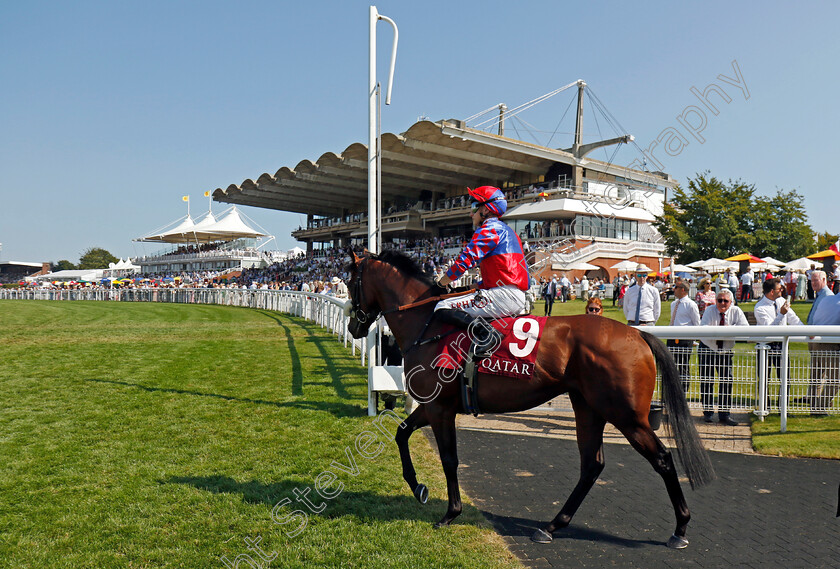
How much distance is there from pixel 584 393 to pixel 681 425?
0.66 m

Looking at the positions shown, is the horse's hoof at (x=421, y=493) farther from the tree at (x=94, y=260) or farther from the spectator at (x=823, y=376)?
the tree at (x=94, y=260)

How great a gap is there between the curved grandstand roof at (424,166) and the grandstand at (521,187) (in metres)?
0.07

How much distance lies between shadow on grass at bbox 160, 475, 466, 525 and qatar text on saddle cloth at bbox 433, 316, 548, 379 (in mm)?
944

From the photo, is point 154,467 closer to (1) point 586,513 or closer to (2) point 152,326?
(1) point 586,513

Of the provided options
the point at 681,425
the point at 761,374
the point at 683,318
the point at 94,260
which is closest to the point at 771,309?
the point at 683,318

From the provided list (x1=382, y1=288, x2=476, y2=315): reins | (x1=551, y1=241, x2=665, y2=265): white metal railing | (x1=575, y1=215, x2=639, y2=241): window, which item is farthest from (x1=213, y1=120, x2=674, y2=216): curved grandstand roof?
(x1=382, y1=288, x2=476, y2=315): reins

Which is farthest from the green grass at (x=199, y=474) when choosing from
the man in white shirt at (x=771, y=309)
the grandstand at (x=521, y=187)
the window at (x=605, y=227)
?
the window at (x=605, y=227)

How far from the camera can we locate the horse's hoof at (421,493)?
11.8ft

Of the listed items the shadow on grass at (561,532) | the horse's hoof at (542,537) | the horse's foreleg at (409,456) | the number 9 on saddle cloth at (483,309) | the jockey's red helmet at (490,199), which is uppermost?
the jockey's red helmet at (490,199)

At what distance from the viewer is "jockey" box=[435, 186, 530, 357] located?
3455mm

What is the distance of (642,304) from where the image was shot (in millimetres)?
8586

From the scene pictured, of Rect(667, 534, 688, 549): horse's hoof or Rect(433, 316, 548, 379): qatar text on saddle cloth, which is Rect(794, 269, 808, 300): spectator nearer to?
Rect(667, 534, 688, 549): horse's hoof

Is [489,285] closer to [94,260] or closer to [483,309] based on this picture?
[483,309]

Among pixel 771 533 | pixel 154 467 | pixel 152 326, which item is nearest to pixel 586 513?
pixel 771 533
